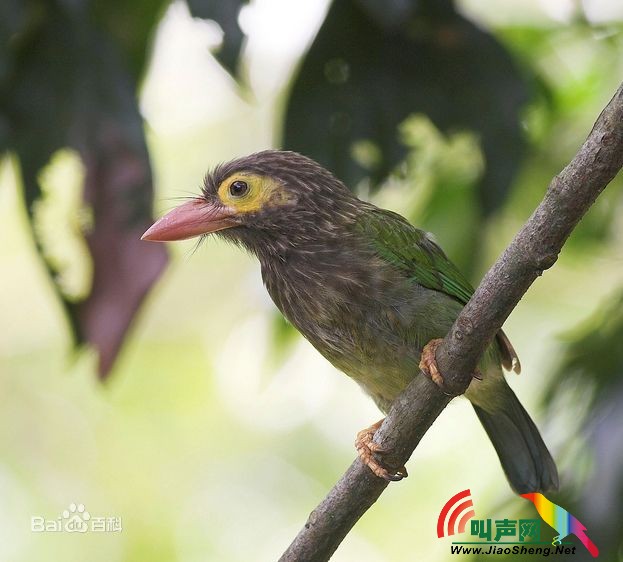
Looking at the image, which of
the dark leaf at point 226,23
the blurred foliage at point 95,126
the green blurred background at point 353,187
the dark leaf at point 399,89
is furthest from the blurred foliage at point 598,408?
the dark leaf at point 226,23

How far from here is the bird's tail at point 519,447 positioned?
3648mm

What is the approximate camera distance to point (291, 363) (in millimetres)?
7621

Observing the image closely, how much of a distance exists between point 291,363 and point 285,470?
1215 mm

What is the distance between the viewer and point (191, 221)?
3.30 metres

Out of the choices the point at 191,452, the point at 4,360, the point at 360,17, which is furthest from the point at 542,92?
the point at 4,360

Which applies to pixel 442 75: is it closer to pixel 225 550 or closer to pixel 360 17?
pixel 360 17

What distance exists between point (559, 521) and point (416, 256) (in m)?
1.10

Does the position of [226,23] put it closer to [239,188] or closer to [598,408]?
[239,188]

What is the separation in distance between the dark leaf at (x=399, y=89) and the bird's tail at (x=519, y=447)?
805 mm

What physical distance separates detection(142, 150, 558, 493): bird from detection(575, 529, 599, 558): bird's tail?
487 millimetres

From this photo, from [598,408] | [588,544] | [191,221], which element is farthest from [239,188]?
[588,544]

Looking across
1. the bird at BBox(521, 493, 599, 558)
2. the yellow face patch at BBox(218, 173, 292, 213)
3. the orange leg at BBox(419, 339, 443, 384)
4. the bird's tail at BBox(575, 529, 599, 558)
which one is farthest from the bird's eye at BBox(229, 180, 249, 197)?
the bird's tail at BBox(575, 529, 599, 558)

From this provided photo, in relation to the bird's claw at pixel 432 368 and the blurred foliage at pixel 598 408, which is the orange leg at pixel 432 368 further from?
the blurred foliage at pixel 598 408

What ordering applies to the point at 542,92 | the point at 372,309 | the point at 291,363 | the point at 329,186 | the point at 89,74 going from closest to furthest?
the point at 372,309, the point at 329,186, the point at 89,74, the point at 542,92, the point at 291,363
